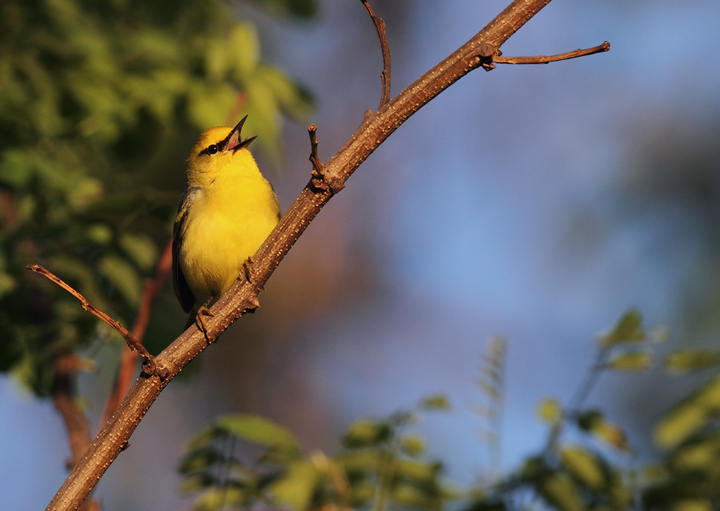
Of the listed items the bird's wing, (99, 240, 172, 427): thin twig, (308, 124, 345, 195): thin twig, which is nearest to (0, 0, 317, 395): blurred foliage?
the bird's wing

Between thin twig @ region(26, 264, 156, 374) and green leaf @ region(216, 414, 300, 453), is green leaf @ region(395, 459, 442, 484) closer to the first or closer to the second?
green leaf @ region(216, 414, 300, 453)

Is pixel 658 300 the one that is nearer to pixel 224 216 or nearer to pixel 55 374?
pixel 224 216

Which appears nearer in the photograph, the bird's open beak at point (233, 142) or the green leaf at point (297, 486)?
the green leaf at point (297, 486)

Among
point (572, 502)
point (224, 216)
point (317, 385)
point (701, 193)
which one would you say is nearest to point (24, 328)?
point (224, 216)

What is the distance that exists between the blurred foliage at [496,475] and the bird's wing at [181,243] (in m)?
1.61

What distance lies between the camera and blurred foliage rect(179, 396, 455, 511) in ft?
9.35

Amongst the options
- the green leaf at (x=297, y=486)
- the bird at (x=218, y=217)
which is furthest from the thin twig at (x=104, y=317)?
the bird at (x=218, y=217)

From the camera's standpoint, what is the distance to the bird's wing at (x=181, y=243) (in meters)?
4.32

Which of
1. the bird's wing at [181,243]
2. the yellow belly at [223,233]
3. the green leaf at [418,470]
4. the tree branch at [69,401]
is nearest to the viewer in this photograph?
the green leaf at [418,470]

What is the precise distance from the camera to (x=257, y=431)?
9.20 feet

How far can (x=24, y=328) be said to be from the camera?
3.59 m

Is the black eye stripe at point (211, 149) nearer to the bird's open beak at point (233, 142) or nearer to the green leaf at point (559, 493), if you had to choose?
the bird's open beak at point (233, 142)

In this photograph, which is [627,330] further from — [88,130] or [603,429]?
[88,130]

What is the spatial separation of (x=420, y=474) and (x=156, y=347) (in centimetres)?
162
